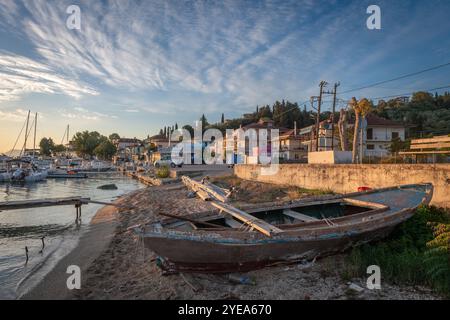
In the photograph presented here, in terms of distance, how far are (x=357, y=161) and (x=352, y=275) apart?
11211 millimetres

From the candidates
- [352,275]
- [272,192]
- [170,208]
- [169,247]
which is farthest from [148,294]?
[272,192]

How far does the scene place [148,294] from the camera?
5.43 m

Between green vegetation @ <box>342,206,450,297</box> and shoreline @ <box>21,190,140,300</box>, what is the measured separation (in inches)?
282

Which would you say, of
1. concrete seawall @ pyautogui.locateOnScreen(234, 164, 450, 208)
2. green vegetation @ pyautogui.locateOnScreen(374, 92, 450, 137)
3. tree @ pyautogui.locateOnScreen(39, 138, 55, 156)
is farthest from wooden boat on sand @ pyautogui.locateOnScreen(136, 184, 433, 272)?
tree @ pyautogui.locateOnScreen(39, 138, 55, 156)

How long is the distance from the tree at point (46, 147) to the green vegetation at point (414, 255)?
143 meters

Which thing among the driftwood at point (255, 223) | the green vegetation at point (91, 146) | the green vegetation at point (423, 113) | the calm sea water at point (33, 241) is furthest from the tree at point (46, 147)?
the driftwood at point (255, 223)

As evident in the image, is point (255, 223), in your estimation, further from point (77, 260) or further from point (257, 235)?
point (77, 260)

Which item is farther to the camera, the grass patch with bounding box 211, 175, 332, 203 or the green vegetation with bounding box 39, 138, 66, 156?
the green vegetation with bounding box 39, 138, 66, 156

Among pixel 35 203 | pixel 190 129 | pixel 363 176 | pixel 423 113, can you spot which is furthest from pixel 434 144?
pixel 190 129

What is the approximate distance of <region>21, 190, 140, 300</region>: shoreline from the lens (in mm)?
6376

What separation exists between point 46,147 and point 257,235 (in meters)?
142

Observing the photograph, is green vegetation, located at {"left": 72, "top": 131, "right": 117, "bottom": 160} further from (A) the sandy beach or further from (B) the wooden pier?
(A) the sandy beach

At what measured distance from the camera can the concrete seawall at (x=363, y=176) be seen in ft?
30.1
